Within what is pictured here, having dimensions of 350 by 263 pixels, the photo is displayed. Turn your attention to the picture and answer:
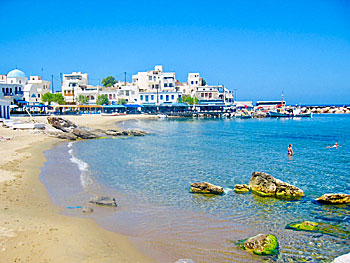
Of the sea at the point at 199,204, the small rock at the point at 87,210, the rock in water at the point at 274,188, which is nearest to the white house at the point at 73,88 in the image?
the sea at the point at 199,204

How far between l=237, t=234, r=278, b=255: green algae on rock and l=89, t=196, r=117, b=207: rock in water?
542 centimetres

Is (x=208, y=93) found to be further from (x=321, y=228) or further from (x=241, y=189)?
(x=321, y=228)

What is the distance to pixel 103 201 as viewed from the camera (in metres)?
12.4

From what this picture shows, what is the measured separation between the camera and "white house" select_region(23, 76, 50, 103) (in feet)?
275

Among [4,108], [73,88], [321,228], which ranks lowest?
[321,228]

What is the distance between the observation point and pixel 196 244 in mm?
9078

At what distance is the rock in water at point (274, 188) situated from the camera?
14047 millimetres

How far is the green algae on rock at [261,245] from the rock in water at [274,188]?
17.4ft

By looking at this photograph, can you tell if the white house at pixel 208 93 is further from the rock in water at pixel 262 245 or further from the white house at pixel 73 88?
the rock in water at pixel 262 245

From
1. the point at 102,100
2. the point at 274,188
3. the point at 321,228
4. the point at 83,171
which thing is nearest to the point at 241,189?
the point at 274,188

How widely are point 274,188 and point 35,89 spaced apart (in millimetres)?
86608

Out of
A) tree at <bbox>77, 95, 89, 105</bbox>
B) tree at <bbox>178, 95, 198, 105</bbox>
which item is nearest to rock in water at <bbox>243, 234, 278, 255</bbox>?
tree at <bbox>77, 95, 89, 105</bbox>

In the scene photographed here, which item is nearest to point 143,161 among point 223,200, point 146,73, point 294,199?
point 223,200

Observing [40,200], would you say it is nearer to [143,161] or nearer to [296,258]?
[296,258]
